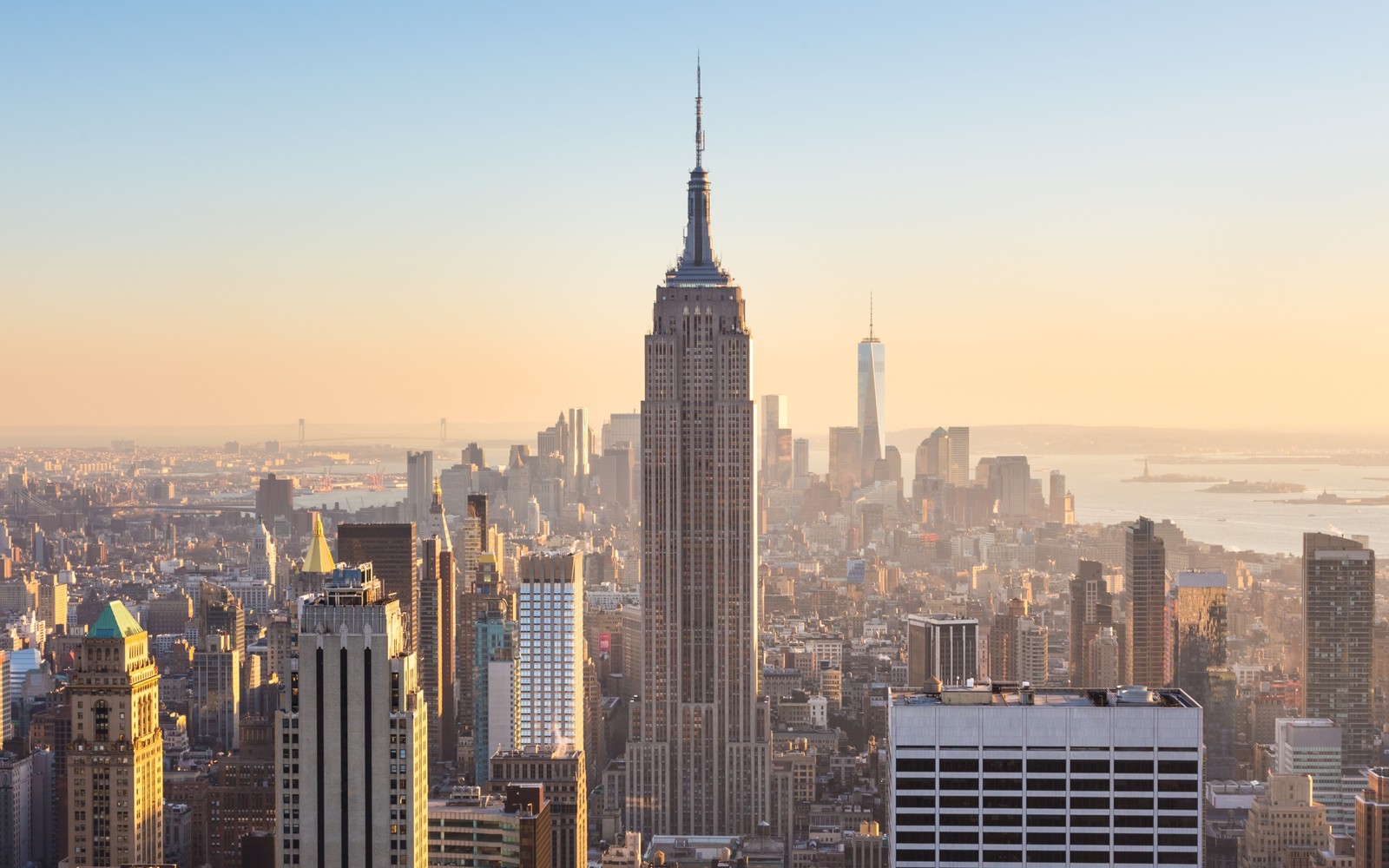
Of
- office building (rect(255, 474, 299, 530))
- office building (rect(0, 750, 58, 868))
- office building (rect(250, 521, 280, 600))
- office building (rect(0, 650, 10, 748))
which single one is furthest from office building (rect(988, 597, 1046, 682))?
office building (rect(0, 650, 10, 748))

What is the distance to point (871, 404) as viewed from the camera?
117 ft

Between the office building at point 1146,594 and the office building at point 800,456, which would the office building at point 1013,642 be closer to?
the office building at point 1146,594

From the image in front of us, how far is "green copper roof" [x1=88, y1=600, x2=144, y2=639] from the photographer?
1997 centimetres

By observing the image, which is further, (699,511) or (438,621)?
(699,511)

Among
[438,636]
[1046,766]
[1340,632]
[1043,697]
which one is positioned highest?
[1043,697]

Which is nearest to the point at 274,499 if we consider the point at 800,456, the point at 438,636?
the point at 438,636

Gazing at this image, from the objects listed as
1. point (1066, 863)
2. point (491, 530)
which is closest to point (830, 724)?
point (491, 530)

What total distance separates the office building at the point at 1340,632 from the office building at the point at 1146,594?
2.71m

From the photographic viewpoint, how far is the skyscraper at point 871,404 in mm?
33156

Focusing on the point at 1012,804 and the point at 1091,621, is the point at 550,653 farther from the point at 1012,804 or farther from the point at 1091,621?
the point at 1012,804

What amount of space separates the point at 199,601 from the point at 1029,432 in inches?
667

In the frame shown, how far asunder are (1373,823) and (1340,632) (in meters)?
8.46

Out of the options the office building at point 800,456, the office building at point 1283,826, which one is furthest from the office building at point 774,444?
the office building at point 1283,826

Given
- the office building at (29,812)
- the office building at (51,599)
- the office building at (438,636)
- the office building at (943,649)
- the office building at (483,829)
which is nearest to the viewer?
the office building at (483,829)
